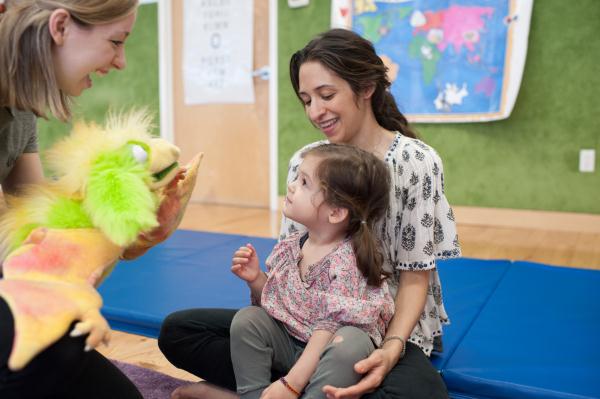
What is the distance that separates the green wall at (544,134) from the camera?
290 cm

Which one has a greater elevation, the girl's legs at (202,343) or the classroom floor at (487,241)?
the girl's legs at (202,343)

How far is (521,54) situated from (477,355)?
2128 mm

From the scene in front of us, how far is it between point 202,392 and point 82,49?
73cm

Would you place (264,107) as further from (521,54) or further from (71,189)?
(71,189)

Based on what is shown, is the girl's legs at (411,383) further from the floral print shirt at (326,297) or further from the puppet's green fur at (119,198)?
the puppet's green fur at (119,198)

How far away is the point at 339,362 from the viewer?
0.95 metres

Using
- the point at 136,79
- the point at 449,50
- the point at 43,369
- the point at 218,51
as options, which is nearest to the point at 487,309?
the point at 43,369

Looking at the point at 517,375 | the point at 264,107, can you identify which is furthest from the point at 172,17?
the point at 517,375

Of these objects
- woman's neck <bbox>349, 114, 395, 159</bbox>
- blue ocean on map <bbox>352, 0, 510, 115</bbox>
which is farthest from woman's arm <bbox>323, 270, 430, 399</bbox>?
blue ocean on map <bbox>352, 0, 510, 115</bbox>

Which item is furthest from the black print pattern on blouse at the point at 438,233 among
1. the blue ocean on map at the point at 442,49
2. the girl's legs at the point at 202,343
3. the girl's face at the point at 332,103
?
the blue ocean on map at the point at 442,49

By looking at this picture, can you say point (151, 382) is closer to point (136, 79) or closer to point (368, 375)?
point (368, 375)

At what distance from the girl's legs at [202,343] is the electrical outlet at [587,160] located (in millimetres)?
2395

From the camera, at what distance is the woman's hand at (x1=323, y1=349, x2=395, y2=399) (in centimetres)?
93

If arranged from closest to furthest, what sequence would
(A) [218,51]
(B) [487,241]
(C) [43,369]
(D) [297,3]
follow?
(C) [43,369], (B) [487,241], (D) [297,3], (A) [218,51]
